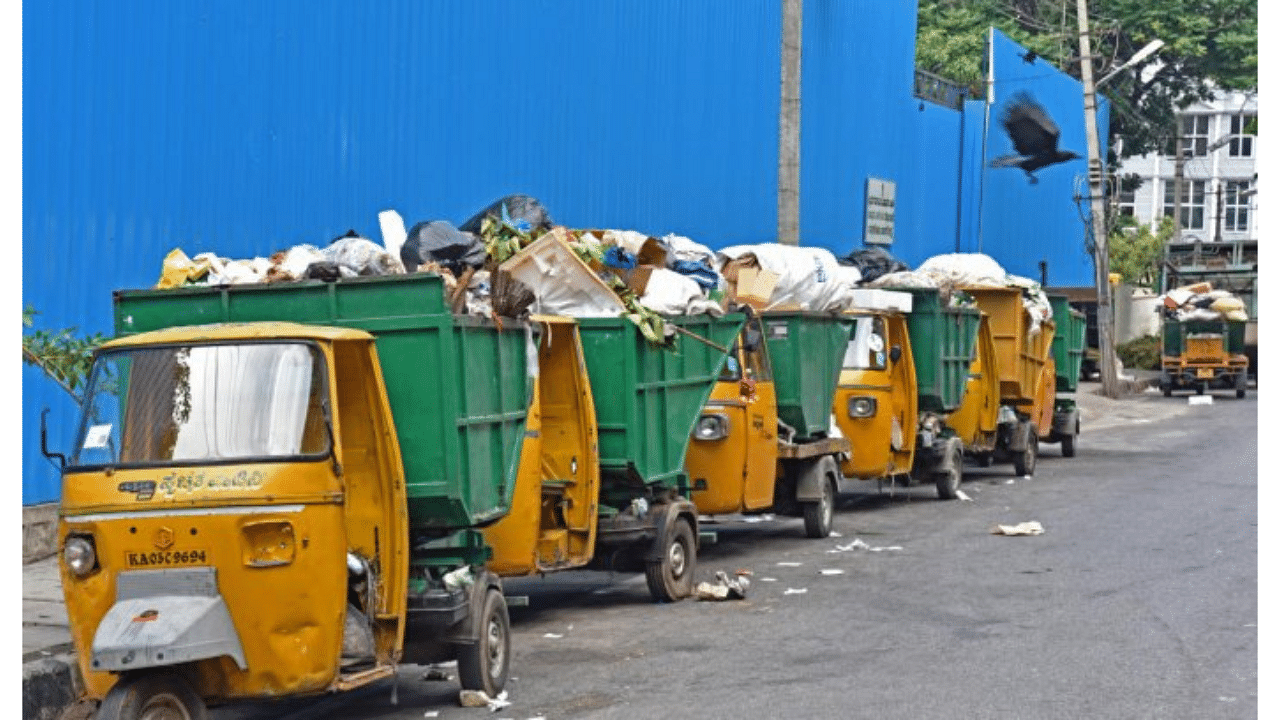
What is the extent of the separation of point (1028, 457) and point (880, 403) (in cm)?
611

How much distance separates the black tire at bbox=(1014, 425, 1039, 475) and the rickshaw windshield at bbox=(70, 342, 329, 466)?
16.9 m

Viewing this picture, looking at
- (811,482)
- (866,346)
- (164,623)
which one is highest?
(866,346)

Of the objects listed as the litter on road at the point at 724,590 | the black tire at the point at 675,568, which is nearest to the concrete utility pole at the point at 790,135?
the black tire at the point at 675,568

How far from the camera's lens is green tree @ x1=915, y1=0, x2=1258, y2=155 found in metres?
53.2

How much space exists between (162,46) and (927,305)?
30.2 ft

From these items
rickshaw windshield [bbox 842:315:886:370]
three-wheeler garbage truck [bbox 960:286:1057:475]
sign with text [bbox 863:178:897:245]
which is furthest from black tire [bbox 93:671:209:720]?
sign with text [bbox 863:178:897:245]

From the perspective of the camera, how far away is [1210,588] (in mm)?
13258

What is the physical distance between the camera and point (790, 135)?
68.8 ft

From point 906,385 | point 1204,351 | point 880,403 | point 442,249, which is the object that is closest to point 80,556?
point 442,249

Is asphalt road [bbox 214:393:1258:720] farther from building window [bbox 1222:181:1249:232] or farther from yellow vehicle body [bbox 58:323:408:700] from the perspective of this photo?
building window [bbox 1222:181:1249:232]

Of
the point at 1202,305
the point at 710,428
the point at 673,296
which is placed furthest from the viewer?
the point at 1202,305

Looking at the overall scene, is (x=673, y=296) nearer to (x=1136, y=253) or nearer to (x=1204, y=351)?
(x=1204, y=351)

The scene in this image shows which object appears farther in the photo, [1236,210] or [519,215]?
[1236,210]

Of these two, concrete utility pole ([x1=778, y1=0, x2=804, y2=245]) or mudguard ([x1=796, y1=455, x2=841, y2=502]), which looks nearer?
mudguard ([x1=796, y1=455, x2=841, y2=502])
